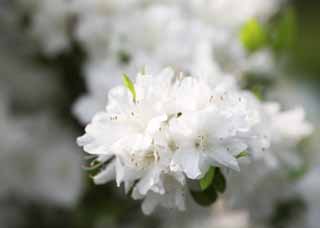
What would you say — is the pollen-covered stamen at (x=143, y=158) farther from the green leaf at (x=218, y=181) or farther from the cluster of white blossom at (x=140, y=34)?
the cluster of white blossom at (x=140, y=34)

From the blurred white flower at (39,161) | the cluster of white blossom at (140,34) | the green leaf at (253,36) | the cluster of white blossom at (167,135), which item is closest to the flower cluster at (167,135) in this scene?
the cluster of white blossom at (167,135)

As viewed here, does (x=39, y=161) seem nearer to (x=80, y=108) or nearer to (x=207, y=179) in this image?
(x=80, y=108)

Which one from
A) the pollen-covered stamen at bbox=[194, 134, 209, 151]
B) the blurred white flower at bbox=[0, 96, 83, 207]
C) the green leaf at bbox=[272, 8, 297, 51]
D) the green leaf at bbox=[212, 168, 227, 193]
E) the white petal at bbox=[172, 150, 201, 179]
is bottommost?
the blurred white flower at bbox=[0, 96, 83, 207]

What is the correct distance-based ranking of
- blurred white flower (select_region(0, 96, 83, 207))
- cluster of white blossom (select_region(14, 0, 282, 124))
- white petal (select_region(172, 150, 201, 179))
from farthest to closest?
blurred white flower (select_region(0, 96, 83, 207)) → cluster of white blossom (select_region(14, 0, 282, 124)) → white petal (select_region(172, 150, 201, 179))

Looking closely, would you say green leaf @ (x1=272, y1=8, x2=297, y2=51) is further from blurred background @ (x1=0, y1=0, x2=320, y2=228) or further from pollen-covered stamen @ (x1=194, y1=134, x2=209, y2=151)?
pollen-covered stamen @ (x1=194, y1=134, x2=209, y2=151)

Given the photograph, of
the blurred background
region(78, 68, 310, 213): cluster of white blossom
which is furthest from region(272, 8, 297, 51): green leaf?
region(78, 68, 310, 213): cluster of white blossom

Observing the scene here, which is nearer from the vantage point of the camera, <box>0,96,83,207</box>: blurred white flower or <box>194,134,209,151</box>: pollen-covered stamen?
<box>194,134,209,151</box>: pollen-covered stamen

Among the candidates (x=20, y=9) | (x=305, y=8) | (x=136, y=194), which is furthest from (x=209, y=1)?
(x=305, y=8)
